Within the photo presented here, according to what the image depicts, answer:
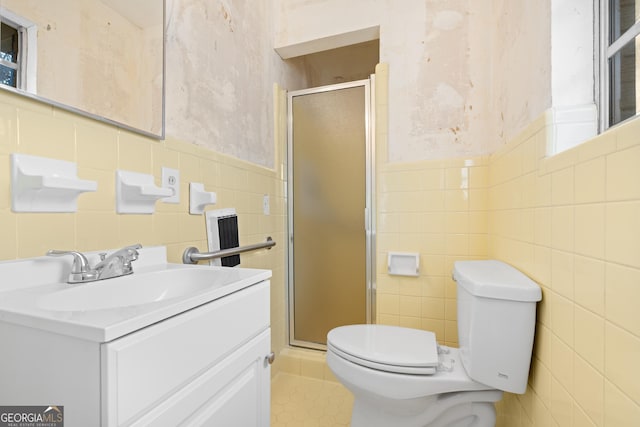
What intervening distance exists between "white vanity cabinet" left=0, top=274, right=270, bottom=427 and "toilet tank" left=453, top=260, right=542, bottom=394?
76cm

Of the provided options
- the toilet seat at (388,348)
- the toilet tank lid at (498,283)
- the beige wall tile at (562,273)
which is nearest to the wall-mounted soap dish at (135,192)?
the toilet seat at (388,348)

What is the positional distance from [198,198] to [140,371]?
0.84 metres

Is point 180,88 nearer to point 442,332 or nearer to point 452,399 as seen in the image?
point 452,399

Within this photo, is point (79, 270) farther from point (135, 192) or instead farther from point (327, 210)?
point (327, 210)

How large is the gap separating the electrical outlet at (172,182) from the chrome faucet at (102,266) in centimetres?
30

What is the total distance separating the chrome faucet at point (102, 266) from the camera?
2.39 feet

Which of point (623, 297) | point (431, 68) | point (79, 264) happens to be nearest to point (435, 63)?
point (431, 68)

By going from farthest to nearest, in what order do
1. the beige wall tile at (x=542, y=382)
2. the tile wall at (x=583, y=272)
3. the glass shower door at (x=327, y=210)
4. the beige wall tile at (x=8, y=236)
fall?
the glass shower door at (x=327, y=210) → the beige wall tile at (x=542, y=382) → the beige wall tile at (x=8, y=236) → the tile wall at (x=583, y=272)

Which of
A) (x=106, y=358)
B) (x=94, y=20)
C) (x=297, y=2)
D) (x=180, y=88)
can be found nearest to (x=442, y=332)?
(x=106, y=358)

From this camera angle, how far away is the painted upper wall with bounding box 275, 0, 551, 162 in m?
1.60

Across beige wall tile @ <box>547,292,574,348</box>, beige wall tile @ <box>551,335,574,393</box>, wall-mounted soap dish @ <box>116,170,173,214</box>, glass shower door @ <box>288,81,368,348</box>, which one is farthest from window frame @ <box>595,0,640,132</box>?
wall-mounted soap dish @ <box>116,170,173,214</box>

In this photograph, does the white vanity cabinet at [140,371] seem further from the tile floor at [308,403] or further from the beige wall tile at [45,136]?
the tile floor at [308,403]

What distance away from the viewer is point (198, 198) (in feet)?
4.02

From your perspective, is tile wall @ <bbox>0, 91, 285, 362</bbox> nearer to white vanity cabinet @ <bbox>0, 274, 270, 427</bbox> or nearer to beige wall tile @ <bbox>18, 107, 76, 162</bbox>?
beige wall tile @ <bbox>18, 107, 76, 162</bbox>
